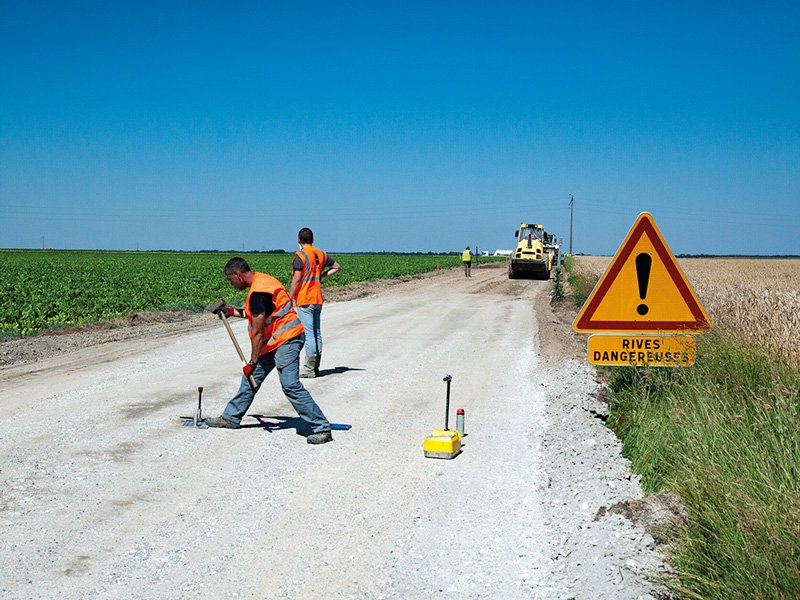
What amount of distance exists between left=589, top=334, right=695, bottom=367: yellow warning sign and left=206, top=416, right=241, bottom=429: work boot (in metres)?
3.57

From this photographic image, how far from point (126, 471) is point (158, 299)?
19615 millimetres

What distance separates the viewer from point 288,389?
777 centimetres

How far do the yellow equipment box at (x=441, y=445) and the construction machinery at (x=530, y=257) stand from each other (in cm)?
3623

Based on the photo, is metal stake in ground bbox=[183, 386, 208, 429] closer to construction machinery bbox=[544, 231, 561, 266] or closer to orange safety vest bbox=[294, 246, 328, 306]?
orange safety vest bbox=[294, 246, 328, 306]

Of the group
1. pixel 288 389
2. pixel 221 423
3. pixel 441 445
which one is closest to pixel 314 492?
pixel 441 445

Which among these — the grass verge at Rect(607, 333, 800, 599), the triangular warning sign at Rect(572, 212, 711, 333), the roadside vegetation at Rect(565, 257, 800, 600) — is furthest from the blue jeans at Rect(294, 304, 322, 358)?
the triangular warning sign at Rect(572, 212, 711, 333)

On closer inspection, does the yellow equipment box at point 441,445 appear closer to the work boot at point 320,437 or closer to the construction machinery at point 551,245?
→ the work boot at point 320,437

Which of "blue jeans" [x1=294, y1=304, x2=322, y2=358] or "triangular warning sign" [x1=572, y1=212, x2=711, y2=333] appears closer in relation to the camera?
"triangular warning sign" [x1=572, y1=212, x2=711, y2=333]

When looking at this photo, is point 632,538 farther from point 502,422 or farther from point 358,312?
point 358,312

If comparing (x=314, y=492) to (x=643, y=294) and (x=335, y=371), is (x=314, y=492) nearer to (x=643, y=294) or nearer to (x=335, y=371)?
(x=643, y=294)

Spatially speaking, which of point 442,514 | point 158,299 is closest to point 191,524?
point 442,514

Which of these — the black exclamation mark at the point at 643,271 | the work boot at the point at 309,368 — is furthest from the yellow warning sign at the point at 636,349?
the work boot at the point at 309,368

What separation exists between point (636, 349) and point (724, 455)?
205 cm

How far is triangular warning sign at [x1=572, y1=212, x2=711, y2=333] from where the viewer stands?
7160mm
